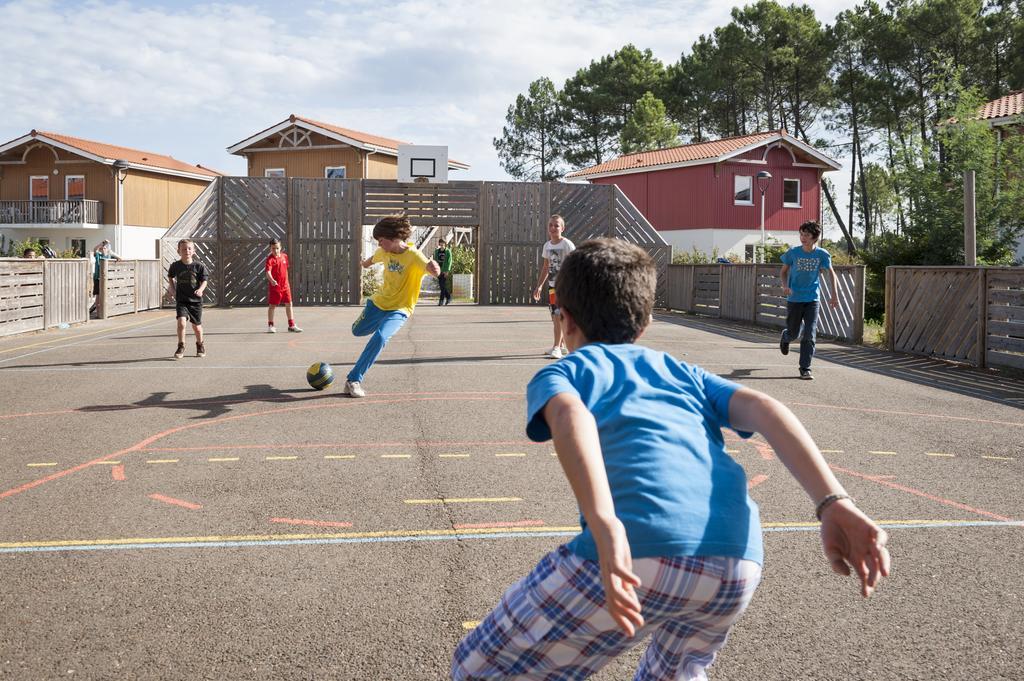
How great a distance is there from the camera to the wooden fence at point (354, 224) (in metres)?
30.4

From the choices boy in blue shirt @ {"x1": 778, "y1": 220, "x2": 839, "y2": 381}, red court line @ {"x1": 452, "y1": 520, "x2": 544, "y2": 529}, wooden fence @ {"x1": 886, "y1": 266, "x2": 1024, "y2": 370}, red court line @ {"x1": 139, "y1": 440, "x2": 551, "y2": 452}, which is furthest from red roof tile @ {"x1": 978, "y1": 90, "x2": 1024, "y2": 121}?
red court line @ {"x1": 452, "y1": 520, "x2": 544, "y2": 529}

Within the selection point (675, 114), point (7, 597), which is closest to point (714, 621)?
point (7, 597)

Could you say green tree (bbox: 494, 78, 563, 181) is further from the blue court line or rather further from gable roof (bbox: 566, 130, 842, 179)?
the blue court line

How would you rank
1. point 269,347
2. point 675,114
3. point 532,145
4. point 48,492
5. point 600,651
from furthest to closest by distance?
1. point 532,145
2. point 675,114
3. point 269,347
4. point 48,492
5. point 600,651

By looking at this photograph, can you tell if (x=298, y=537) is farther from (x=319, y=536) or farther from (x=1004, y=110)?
(x=1004, y=110)

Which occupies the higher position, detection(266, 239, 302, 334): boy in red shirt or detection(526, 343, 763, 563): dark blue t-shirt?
detection(266, 239, 302, 334): boy in red shirt

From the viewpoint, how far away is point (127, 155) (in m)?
49.8

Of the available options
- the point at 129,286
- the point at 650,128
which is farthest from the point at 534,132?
the point at 129,286

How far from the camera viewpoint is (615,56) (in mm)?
67062

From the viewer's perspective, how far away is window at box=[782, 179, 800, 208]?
151 feet

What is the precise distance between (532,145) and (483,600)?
7351 cm

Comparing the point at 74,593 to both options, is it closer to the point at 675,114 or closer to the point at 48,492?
the point at 48,492

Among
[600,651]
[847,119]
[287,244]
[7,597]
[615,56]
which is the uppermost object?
[615,56]

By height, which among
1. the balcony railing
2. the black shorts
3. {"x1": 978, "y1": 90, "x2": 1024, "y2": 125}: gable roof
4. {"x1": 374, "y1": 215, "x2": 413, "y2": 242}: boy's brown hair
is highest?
{"x1": 978, "y1": 90, "x2": 1024, "y2": 125}: gable roof
